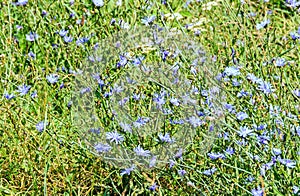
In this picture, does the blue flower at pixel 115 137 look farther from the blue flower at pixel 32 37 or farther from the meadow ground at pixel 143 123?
the blue flower at pixel 32 37

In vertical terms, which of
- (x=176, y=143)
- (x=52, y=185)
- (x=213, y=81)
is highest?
(x=213, y=81)

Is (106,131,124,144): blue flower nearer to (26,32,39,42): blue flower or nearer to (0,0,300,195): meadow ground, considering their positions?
(0,0,300,195): meadow ground

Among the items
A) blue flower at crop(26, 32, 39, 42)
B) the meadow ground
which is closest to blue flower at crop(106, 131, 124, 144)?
the meadow ground

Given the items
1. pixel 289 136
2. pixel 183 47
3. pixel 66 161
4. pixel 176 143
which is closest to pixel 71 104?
pixel 66 161

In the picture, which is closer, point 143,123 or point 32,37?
point 143,123

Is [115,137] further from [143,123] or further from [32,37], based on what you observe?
[32,37]

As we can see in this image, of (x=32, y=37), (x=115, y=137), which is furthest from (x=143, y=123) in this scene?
(x=32, y=37)

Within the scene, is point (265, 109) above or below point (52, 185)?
above

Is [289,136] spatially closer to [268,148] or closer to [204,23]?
[268,148]
